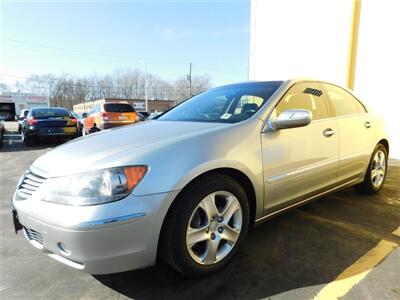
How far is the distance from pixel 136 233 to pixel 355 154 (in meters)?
2.74

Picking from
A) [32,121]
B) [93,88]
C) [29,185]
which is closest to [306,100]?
[29,185]

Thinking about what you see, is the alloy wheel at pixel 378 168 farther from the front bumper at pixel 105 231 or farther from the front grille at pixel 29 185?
the front grille at pixel 29 185

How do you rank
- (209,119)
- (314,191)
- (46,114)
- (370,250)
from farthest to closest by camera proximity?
(46,114) < (314,191) < (209,119) < (370,250)

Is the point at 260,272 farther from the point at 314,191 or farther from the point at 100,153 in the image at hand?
the point at 100,153

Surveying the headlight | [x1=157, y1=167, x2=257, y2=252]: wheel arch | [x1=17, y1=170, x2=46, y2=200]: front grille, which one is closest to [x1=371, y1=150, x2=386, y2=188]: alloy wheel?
[x1=157, y1=167, x2=257, y2=252]: wheel arch

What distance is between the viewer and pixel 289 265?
7.86 feet

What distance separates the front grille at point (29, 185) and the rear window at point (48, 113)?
8.84 m

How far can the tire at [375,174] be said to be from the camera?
392cm

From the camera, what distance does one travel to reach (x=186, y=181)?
2.01 metres

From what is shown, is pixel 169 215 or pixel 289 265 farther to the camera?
pixel 289 265

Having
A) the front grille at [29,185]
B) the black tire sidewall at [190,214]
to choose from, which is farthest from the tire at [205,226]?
the front grille at [29,185]

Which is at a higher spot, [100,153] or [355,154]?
[100,153]

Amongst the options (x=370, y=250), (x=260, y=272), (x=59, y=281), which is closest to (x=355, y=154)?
(x=370, y=250)

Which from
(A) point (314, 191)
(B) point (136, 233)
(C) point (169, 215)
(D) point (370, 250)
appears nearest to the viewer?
(B) point (136, 233)
